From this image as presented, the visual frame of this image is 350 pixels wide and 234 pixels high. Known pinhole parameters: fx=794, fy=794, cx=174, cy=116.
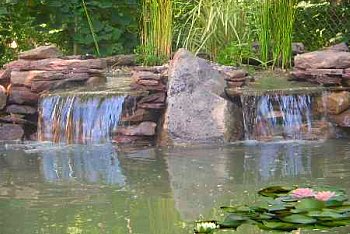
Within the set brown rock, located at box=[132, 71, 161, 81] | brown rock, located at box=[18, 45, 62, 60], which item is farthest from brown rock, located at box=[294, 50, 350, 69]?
brown rock, located at box=[18, 45, 62, 60]

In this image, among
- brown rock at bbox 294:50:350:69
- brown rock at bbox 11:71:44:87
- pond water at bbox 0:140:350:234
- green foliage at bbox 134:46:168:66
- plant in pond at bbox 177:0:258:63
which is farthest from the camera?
plant in pond at bbox 177:0:258:63

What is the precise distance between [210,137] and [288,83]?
1154mm

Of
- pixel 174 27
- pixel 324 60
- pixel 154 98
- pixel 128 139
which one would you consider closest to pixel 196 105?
pixel 154 98

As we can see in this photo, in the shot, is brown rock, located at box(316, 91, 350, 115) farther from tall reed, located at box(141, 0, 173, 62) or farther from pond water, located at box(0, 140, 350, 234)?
tall reed, located at box(141, 0, 173, 62)

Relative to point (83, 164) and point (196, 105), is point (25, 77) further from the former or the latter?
point (83, 164)

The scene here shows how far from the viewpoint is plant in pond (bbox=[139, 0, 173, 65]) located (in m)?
8.09

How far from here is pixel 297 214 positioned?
2877 mm

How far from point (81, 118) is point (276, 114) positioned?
1681mm

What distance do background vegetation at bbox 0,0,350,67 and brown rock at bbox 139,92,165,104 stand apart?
1352 millimetres

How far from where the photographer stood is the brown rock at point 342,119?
6672 mm

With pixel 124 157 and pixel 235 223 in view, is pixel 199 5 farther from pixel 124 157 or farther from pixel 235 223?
pixel 235 223

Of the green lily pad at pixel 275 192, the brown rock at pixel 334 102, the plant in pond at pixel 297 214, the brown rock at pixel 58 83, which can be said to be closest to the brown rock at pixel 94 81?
the brown rock at pixel 58 83

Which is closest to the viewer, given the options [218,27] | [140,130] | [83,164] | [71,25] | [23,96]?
[83,164]

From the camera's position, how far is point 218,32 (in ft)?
27.7
